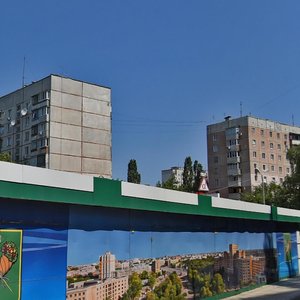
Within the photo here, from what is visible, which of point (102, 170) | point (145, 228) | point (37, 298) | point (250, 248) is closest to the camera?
point (37, 298)

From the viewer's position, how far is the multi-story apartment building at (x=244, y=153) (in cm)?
8512

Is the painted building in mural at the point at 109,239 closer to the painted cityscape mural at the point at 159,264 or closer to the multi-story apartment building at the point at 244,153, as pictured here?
the painted cityscape mural at the point at 159,264

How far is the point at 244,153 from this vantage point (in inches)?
3376

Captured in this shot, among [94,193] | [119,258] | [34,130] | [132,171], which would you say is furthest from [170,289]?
[132,171]

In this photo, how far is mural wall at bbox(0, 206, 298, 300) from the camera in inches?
403

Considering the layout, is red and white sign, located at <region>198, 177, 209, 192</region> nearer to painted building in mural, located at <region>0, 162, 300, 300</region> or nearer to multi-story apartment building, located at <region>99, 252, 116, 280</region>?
painted building in mural, located at <region>0, 162, 300, 300</region>

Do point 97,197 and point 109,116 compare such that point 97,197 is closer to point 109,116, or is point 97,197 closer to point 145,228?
point 145,228

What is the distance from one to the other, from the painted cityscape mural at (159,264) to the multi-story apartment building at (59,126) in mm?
49608

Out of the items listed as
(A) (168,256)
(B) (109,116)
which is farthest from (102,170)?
(A) (168,256)

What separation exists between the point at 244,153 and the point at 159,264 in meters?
72.7

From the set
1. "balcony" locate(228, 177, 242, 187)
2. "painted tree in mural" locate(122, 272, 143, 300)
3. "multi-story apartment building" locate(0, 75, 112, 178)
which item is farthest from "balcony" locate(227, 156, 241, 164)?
"painted tree in mural" locate(122, 272, 143, 300)

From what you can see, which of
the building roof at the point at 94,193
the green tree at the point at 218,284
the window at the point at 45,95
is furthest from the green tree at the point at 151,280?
the window at the point at 45,95

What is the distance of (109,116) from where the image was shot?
249ft

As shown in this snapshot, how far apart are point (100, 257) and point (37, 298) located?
247 cm
